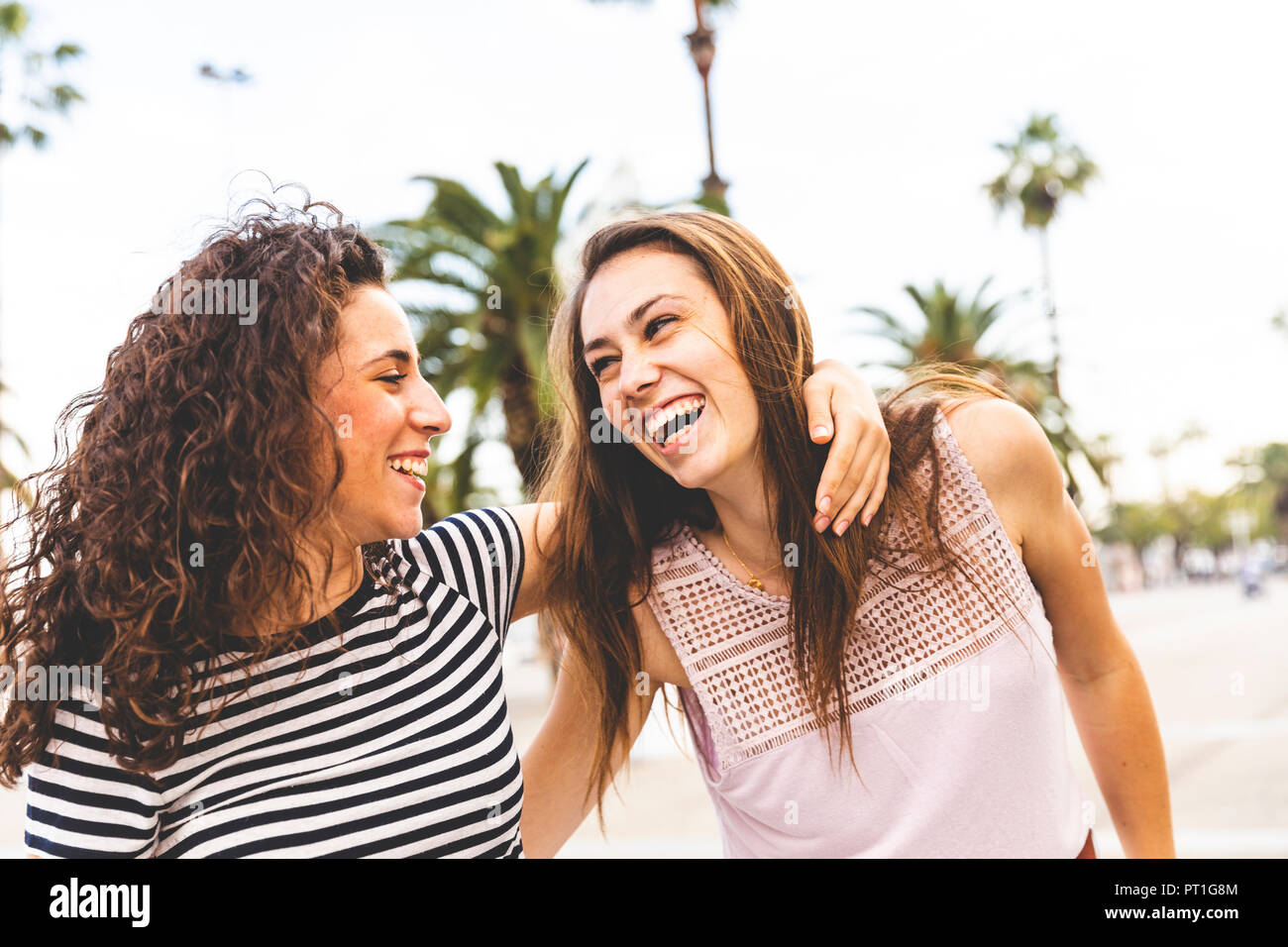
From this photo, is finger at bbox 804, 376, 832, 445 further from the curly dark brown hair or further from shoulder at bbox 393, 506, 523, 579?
the curly dark brown hair

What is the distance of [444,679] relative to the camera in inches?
70.2

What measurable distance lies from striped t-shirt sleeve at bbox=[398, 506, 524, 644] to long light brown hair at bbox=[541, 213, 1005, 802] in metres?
0.14

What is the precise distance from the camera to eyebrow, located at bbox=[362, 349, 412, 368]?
71.3 inches

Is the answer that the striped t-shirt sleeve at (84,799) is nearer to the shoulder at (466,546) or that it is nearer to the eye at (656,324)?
the shoulder at (466,546)

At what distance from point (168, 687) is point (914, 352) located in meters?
16.5

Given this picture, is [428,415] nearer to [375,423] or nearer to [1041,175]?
[375,423]

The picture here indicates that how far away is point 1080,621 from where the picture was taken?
2.19 m

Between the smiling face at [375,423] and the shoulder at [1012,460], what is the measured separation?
3.50ft

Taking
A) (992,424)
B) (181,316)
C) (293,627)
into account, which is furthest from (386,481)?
(992,424)

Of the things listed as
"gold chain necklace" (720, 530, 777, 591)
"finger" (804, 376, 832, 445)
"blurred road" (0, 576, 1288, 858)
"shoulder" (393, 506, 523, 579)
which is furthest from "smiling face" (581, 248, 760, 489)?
"blurred road" (0, 576, 1288, 858)

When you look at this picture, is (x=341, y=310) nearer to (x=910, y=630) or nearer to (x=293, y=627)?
(x=293, y=627)

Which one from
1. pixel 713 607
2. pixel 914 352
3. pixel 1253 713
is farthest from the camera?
pixel 914 352

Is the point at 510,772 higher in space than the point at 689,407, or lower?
lower

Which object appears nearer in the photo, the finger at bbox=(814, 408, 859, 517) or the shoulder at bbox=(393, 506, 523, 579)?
the finger at bbox=(814, 408, 859, 517)
